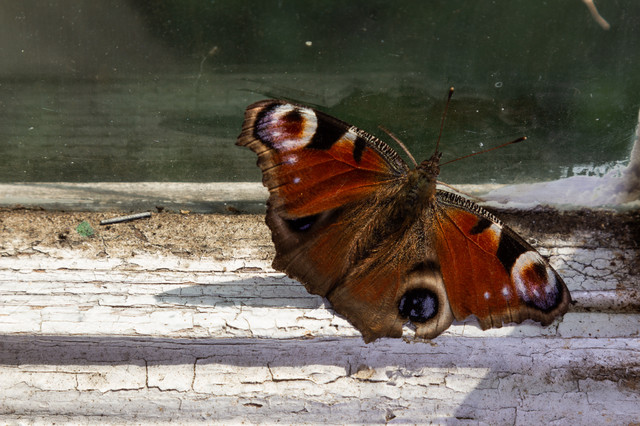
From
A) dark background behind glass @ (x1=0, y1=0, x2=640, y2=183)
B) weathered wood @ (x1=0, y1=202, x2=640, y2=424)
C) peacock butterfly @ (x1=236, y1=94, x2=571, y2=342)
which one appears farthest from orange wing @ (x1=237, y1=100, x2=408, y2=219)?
weathered wood @ (x1=0, y1=202, x2=640, y2=424)

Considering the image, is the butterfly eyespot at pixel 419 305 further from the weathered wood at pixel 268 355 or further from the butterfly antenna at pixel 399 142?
the butterfly antenna at pixel 399 142

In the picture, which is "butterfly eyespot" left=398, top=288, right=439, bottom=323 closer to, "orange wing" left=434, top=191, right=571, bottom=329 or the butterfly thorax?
"orange wing" left=434, top=191, right=571, bottom=329

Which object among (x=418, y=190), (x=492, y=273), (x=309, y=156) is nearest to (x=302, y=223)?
(x=309, y=156)

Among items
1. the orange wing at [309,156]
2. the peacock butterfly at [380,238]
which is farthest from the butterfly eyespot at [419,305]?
the orange wing at [309,156]

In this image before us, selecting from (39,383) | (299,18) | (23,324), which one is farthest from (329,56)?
(39,383)

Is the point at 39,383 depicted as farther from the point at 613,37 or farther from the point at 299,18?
the point at 613,37

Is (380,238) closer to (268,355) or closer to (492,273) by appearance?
(492,273)

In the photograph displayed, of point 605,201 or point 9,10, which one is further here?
point 605,201
